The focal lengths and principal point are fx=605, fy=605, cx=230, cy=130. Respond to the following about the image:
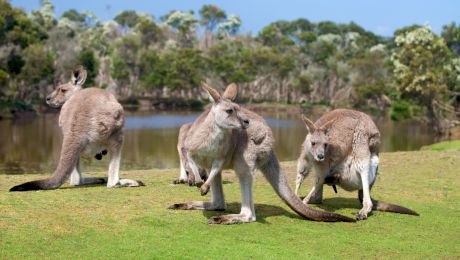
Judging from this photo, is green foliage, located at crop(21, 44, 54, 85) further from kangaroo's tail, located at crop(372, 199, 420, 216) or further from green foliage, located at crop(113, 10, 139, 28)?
green foliage, located at crop(113, 10, 139, 28)

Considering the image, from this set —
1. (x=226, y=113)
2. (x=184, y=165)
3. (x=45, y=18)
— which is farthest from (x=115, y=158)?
(x=45, y=18)

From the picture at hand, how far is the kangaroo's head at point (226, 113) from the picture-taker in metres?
6.86

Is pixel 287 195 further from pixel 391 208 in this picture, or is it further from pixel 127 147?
pixel 127 147

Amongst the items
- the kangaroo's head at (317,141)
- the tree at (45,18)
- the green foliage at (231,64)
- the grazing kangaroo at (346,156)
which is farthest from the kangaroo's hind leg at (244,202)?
the green foliage at (231,64)

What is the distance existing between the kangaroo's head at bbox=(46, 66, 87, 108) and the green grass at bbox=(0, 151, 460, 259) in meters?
1.55

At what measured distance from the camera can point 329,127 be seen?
829 centimetres

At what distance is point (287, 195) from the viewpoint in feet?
24.4

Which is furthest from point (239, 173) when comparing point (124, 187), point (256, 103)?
point (256, 103)

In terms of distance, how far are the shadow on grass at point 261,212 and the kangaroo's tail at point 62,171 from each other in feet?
6.76

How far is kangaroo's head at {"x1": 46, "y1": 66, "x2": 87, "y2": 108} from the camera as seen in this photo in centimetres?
988

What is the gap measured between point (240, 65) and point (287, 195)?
7361cm

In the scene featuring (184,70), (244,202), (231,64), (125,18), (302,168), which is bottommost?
(244,202)

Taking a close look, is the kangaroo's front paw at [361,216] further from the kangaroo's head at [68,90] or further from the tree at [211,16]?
the tree at [211,16]

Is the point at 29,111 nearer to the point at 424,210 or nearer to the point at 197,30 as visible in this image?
the point at 424,210
